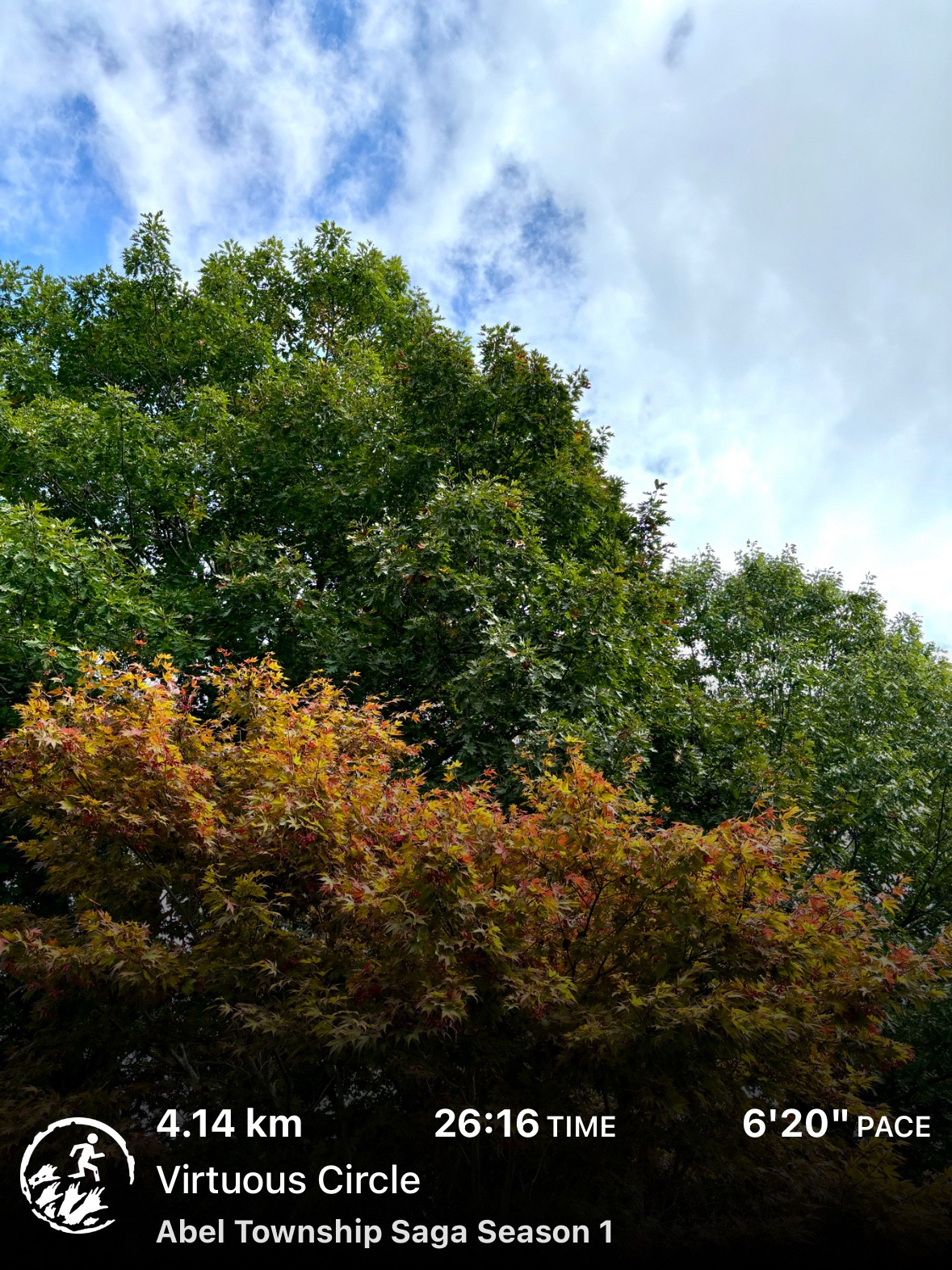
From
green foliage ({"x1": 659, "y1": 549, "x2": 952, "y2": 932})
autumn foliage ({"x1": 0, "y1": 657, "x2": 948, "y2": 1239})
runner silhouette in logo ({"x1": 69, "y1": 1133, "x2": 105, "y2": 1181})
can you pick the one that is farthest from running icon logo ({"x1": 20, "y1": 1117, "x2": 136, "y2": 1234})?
green foliage ({"x1": 659, "y1": 549, "x2": 952, "y2": 932})

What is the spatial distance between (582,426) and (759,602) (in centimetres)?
873

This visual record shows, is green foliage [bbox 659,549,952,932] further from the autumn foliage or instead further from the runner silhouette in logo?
the runner silhouette in logo

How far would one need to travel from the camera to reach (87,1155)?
451cm

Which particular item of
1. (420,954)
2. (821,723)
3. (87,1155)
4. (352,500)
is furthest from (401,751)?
(821,723)

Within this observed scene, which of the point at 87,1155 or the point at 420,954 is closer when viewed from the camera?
the point at 420,954

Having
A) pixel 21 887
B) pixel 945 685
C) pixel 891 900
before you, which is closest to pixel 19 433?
pixel 21 887

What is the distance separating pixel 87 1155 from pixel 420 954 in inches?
99.3

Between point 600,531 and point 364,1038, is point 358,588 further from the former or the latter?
point 364,1038

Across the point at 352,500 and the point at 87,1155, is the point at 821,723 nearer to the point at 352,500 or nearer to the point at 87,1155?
the point at 352,500

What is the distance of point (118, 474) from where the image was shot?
36.6ft

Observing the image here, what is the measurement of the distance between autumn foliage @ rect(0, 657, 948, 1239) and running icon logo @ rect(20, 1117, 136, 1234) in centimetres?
19

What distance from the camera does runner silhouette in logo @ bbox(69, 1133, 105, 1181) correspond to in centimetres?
448

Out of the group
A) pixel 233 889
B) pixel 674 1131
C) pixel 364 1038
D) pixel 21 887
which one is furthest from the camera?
pixel 21 887

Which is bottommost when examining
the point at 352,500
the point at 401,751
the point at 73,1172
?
the point at 73,1172
